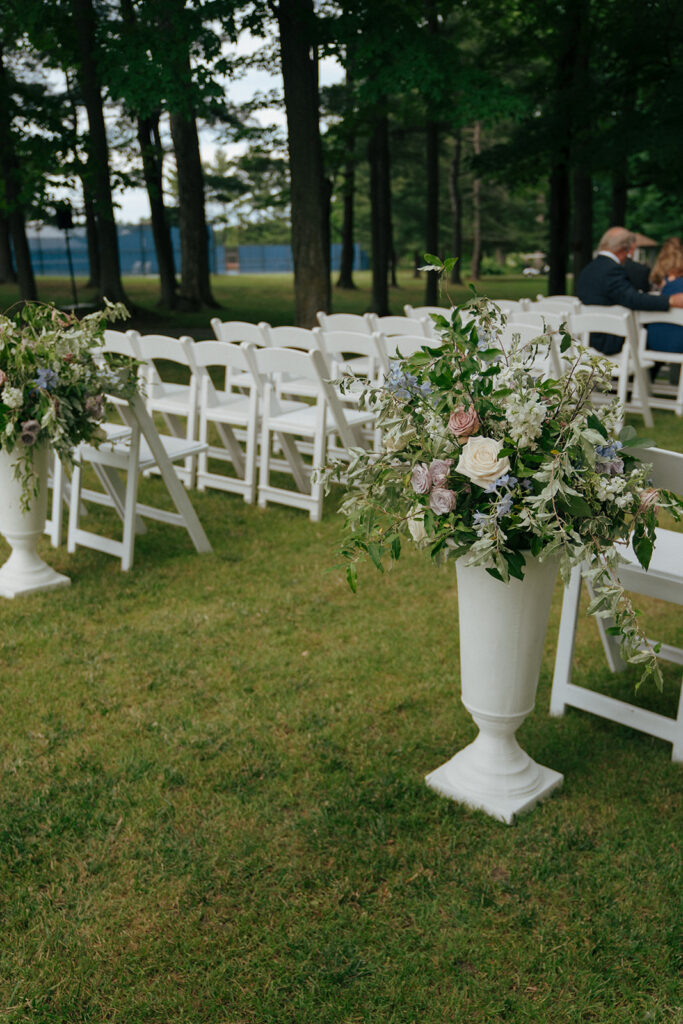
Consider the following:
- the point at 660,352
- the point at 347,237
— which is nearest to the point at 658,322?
the point at 660,352

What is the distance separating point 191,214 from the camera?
66.4 feet

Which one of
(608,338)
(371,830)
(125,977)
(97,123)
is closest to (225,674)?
(371,830)

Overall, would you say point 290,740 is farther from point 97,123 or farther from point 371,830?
point 97,123

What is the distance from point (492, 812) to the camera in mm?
3107

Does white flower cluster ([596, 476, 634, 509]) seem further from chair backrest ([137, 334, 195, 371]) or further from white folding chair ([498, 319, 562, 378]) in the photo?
chair backrest ([137, 334, 195, 371])

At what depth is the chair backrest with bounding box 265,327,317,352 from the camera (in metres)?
6.95

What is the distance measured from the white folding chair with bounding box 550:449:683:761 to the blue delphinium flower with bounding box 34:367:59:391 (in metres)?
2.57

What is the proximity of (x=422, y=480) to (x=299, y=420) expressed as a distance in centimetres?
385

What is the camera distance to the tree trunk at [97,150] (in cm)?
1330

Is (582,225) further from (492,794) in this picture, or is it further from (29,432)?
(492,794)

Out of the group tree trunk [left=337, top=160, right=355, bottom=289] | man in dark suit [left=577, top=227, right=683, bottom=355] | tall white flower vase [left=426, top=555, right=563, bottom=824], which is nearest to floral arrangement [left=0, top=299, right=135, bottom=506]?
tall white flower vase [left=426, top=555, right=563, bottom=824]

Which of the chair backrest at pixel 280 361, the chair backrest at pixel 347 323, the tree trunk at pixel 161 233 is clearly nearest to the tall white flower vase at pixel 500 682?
the chair backrest at pixel 280 361

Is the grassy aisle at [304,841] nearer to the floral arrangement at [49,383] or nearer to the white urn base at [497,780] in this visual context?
the white urn base at [497,780]

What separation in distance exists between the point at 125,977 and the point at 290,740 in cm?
Result: 122
